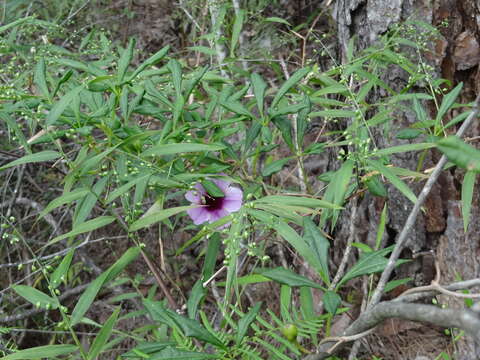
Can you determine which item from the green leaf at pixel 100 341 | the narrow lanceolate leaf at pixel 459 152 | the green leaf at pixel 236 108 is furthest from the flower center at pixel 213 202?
the narrow lanceolate leaf at pixel 459 152

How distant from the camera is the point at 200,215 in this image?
1356mm

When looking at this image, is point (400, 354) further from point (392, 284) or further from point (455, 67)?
point (455, 67)

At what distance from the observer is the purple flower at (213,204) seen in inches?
52.8

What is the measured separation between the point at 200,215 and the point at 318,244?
15.4 inches

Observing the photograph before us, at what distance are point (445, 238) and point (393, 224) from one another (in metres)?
0.16

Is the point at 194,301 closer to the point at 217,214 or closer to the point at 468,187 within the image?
the point at 217,214

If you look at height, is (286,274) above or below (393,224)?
above

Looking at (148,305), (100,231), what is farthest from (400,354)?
(100,231)

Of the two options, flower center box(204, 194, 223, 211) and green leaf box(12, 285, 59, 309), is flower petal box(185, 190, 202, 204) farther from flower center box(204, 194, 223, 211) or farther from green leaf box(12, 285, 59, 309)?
green leaf box(12, 285, 59, 309)

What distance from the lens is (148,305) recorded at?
107cm

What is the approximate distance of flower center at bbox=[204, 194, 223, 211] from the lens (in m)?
1.37

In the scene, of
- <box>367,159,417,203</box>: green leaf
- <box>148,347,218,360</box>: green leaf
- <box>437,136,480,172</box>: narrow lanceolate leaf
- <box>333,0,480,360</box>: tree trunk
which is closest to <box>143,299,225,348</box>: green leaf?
<box>148,347,218,360</box>: green leaf

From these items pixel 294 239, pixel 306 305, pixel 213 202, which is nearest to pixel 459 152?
pixel 294 239

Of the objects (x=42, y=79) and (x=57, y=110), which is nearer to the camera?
(x=57, y=110)
